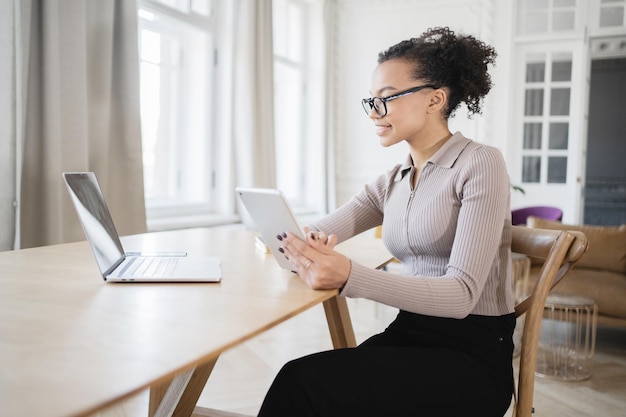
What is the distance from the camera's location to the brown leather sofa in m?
3.43

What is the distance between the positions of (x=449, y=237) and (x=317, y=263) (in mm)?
381

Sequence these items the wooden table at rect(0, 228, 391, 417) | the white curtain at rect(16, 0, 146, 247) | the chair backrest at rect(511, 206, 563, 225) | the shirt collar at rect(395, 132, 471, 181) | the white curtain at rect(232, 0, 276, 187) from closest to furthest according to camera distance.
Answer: the wooden table at rect(0, 228, 391, 417) < the shirt collar at rect(395, 132, 471, 181) < the white curtain at rect(16, 0, 146, 247) < the white curtain at rect(232, 0, 276, 187) < the chair backrest at rect(511, 206, 563, 225)

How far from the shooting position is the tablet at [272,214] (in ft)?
4.16

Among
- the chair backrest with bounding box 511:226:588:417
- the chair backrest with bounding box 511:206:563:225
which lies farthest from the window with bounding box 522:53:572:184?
the chair backrest with bounding box 511:226:588:417

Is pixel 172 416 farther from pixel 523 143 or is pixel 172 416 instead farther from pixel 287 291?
pixel 523 143

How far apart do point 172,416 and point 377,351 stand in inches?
25.5

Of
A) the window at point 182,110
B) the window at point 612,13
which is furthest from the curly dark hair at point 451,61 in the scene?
the window at point 612,13

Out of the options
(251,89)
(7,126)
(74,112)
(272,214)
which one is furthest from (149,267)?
(251,89)

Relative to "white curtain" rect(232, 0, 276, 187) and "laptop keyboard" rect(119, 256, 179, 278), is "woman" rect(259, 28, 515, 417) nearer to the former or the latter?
"laptop keyboard" rect(119, 256, 179, 278)

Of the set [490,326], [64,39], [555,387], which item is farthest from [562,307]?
[64,39]

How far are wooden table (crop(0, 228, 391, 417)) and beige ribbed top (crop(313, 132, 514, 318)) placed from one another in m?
0.11

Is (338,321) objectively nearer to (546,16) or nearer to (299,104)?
(299,104)

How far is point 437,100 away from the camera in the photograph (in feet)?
5.16

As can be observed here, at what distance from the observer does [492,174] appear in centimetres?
137
